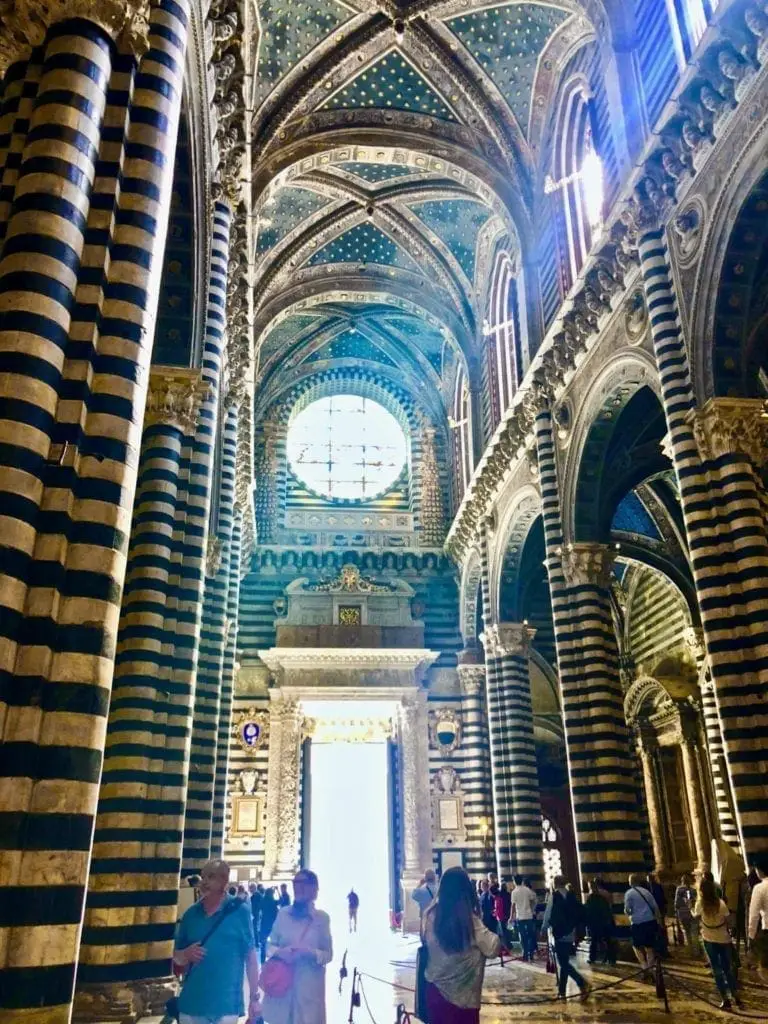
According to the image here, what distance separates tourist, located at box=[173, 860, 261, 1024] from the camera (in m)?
4.02

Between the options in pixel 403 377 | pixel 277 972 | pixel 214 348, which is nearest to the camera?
pixel 277 972

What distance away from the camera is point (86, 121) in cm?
612

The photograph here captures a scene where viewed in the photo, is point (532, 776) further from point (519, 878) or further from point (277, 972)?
point (277, 972)

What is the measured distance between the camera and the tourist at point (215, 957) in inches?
158

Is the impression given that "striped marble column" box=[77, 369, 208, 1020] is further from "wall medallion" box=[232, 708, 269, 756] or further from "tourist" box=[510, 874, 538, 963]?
"wall medallion" box=[232, 708, 269, 756]

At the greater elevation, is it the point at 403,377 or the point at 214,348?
the point at 403,377

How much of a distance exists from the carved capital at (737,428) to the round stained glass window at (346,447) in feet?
51.8

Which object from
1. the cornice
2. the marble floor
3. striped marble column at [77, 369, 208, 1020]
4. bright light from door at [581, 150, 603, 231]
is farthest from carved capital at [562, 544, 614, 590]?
striped marble column at [77, 369, 208, 1020]

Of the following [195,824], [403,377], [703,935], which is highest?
[403,377]

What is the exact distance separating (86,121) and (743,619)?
835 centimetres

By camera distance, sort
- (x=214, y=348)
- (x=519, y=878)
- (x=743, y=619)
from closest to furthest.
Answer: (x=743, y=619) → (x=214, y=348) → (x=519, y=878)

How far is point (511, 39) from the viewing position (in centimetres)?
1683

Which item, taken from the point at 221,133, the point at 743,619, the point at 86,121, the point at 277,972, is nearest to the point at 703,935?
the point at 743,619

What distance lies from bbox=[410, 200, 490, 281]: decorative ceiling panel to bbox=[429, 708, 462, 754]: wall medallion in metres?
11.8
